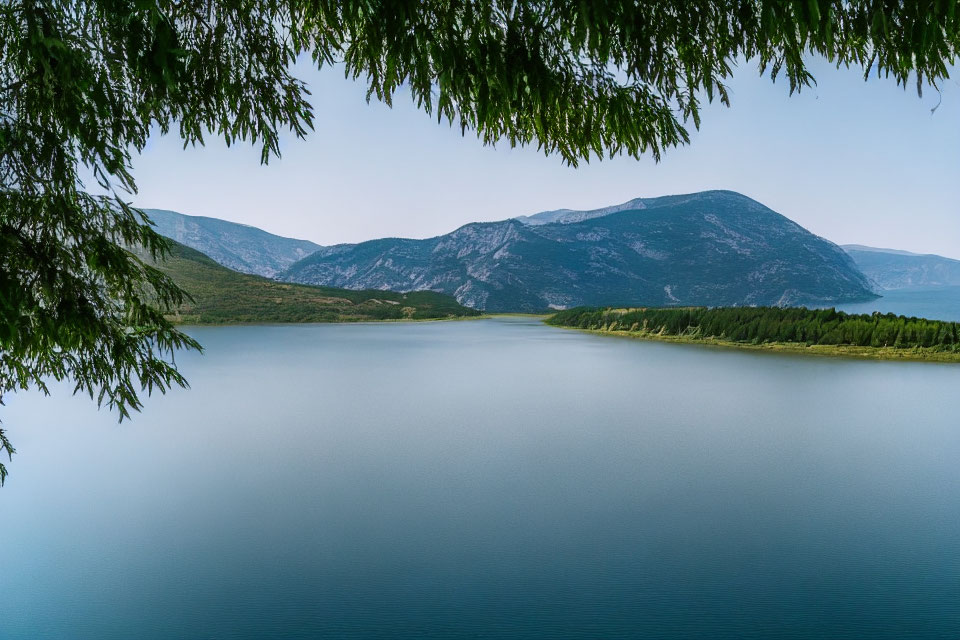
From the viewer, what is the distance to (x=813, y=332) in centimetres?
3139

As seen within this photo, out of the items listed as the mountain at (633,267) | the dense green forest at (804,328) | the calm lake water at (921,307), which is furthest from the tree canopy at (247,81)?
the mountain at (633,267)

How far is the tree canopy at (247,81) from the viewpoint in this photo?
2.11 m

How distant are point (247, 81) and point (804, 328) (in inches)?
1409

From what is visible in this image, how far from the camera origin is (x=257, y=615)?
5.23 m

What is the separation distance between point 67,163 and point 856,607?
7423 millimetres

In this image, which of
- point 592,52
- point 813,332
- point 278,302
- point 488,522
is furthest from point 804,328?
point 278,302

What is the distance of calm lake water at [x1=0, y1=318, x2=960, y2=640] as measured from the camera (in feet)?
17.1

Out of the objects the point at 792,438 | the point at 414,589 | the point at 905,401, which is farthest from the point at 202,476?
the point at 905,401

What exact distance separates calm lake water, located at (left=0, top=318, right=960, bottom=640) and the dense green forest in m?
13.9

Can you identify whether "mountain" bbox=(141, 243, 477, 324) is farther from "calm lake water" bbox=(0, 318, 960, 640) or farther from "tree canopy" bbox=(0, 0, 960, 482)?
"tree canopy" bbox=(0, 0, 960, 482)

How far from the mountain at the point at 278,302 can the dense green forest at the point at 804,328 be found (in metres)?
51.8

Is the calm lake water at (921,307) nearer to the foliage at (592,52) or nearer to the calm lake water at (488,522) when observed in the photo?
the calm lake water at (488,522)

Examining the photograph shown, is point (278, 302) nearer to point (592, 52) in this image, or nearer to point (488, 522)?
point (488, 522)

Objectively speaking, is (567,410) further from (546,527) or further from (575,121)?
(575,121)
